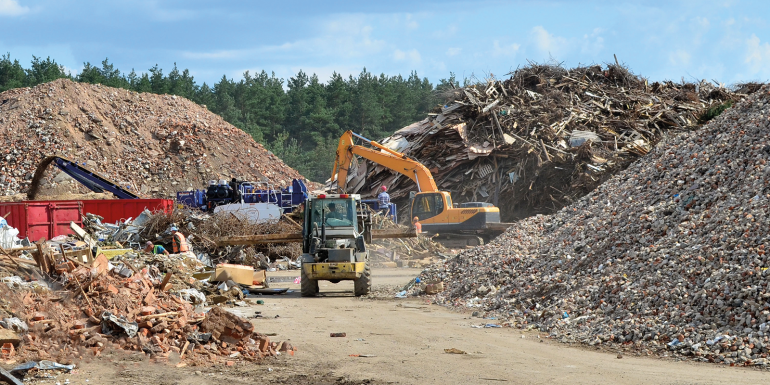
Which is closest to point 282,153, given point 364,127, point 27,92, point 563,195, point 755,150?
point 364,127

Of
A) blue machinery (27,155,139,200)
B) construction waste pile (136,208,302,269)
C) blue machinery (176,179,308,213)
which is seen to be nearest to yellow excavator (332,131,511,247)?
blue machinery (176,179,308,213)

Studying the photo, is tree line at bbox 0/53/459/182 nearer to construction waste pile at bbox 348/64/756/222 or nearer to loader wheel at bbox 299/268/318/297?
construction waste pile at bbox 348/64/756/222

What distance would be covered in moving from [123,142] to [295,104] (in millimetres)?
28547

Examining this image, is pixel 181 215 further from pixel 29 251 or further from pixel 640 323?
pixel 640 323

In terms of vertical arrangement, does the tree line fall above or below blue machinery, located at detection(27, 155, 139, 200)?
above

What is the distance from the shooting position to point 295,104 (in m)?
66.1

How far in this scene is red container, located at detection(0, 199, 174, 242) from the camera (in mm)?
18188

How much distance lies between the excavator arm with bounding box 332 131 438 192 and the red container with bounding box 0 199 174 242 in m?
6.26

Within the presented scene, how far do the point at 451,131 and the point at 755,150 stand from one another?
16.8m

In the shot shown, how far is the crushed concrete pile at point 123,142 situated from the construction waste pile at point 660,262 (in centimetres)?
2555

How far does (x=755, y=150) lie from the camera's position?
1208 cm

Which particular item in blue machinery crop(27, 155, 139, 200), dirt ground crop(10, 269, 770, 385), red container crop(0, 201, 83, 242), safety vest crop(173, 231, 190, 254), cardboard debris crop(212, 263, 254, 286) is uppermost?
blue machinery crop(27, 155, 139, 200)

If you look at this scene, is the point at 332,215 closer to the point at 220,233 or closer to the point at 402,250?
the point at 220,233

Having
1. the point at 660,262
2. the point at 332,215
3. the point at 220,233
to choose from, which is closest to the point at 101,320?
the point at 332,215
